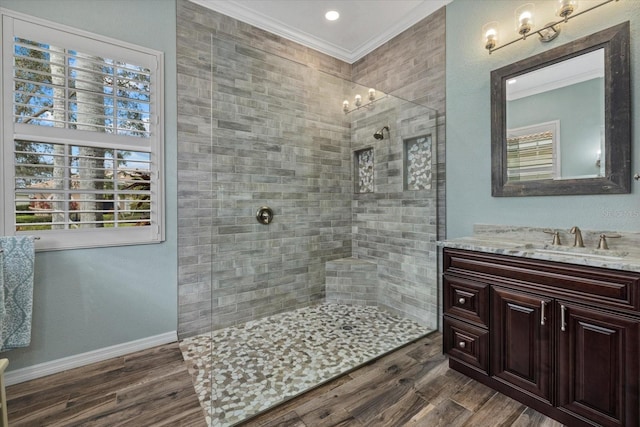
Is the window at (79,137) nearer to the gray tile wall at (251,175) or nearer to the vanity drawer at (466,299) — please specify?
the gray tile wall at (251,175)

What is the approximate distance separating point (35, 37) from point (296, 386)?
2932mm

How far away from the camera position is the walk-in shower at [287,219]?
1.99m

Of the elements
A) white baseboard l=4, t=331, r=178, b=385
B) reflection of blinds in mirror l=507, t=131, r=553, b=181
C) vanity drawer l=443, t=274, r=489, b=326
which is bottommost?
white baseboard l=4, t=331, r=178, b=385

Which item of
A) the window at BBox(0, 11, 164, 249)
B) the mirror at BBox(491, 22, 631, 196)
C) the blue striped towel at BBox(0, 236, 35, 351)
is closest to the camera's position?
the mirror at BBox(491, 22, 631, 196)

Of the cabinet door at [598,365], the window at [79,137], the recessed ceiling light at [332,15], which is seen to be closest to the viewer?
the cabinet door at [598,365]

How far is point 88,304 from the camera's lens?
6.96ft

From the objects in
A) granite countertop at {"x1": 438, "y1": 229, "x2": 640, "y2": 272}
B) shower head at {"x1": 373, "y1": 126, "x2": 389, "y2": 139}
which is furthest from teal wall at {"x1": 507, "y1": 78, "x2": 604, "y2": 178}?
shower head at {"x1": 373, "y1": 126, "x2": 389, "y2": 139}

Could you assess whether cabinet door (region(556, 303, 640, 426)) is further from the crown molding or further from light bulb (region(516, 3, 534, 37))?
the crown molding

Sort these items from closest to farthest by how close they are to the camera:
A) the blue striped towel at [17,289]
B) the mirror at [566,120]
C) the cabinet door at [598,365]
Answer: the cabinet door at [598,365]
the mirror at [566,120]
the blue striped towel at [17,289]

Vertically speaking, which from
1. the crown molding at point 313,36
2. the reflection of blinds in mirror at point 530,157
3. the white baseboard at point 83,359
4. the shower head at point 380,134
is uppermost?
the crown molding at point 313,36

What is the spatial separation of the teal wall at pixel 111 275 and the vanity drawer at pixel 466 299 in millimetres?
2247

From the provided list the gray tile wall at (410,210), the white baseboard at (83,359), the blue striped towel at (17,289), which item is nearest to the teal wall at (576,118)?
the gray tile wall at (410,210)

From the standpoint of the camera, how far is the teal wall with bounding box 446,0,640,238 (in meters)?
1.64

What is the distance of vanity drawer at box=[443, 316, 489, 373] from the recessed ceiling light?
2891mm
